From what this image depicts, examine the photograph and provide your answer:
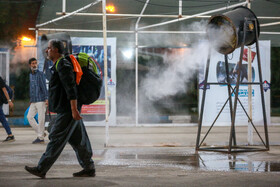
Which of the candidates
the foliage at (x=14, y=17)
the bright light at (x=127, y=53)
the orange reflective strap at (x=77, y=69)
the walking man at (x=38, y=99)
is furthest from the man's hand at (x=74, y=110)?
the foliage at (x=14, y=17)

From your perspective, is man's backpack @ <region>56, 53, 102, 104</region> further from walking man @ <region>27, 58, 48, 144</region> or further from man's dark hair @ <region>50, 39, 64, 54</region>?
walking man @ <region>27, 58, 48, 144</region>

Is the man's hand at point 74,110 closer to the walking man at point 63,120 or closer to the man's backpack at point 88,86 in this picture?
the walking man at point 63,120

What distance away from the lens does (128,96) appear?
13.3 metres

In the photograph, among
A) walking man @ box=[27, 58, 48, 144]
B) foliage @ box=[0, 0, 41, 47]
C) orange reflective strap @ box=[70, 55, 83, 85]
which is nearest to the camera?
orange reflective strap @ box=[70, 55, 83, 85]

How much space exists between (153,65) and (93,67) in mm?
8060

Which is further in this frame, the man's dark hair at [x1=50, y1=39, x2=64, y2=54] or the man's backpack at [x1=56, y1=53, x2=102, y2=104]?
the man's dark hair at [x1=50, y1=39, x2=64, y2=54]

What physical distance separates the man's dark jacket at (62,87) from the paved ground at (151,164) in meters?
0.95

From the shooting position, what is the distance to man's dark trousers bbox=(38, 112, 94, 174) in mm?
5285

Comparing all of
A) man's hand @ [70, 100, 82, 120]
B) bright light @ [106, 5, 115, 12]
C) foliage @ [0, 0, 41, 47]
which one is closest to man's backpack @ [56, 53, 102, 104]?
man's hand @ [70, 100, 82, 120]

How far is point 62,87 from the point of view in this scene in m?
5.33

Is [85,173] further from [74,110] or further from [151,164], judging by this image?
[151,164]

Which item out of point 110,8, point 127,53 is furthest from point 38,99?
point 127,53

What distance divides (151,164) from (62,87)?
210 cm

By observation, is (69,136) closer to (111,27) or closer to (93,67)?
(93,67)
